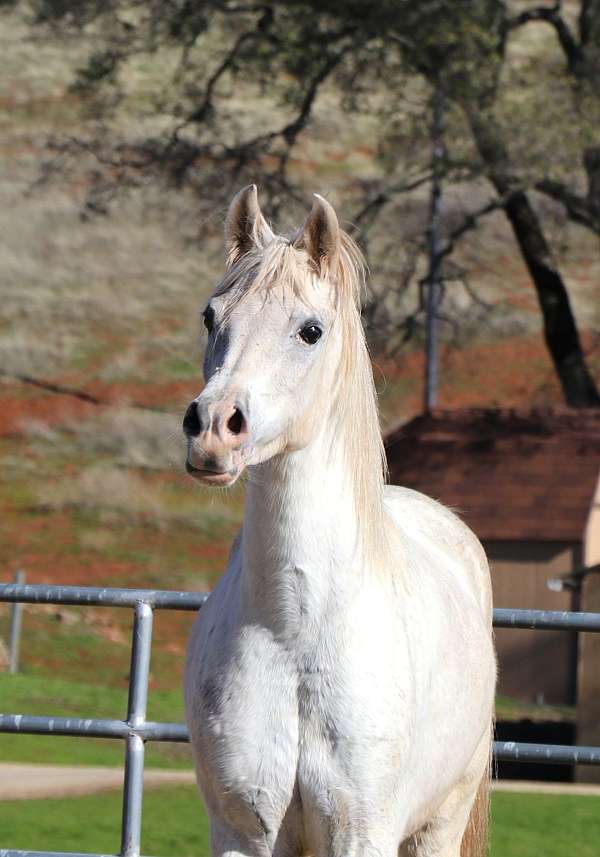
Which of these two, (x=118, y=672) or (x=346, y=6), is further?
(x=346, y=6)

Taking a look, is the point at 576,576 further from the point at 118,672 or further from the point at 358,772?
the point at 358,772

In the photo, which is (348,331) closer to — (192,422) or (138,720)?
(192,422)

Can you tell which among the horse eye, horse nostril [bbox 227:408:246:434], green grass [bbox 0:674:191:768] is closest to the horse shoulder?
the horse eye

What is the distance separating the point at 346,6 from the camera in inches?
765

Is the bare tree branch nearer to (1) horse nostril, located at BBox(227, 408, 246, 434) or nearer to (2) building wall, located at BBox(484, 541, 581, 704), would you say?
(2) building wall, located at BBox(484, 541, 581, 704)

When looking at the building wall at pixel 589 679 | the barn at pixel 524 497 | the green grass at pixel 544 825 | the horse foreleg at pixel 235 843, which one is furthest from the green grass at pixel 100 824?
the barn at pixel 524 497

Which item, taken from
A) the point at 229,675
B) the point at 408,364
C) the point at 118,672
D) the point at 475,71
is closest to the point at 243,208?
the point at 229,675

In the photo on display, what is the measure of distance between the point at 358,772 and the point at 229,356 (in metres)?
1.03

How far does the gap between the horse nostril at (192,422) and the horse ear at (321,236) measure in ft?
2.07

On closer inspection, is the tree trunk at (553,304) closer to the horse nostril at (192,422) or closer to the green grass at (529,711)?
the green grass at (529,711)

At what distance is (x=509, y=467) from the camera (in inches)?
809

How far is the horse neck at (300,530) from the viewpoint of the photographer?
3564mm

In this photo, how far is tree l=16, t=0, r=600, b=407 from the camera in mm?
19016

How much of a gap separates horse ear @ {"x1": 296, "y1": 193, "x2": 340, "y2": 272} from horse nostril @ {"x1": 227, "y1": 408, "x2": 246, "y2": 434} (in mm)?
549
